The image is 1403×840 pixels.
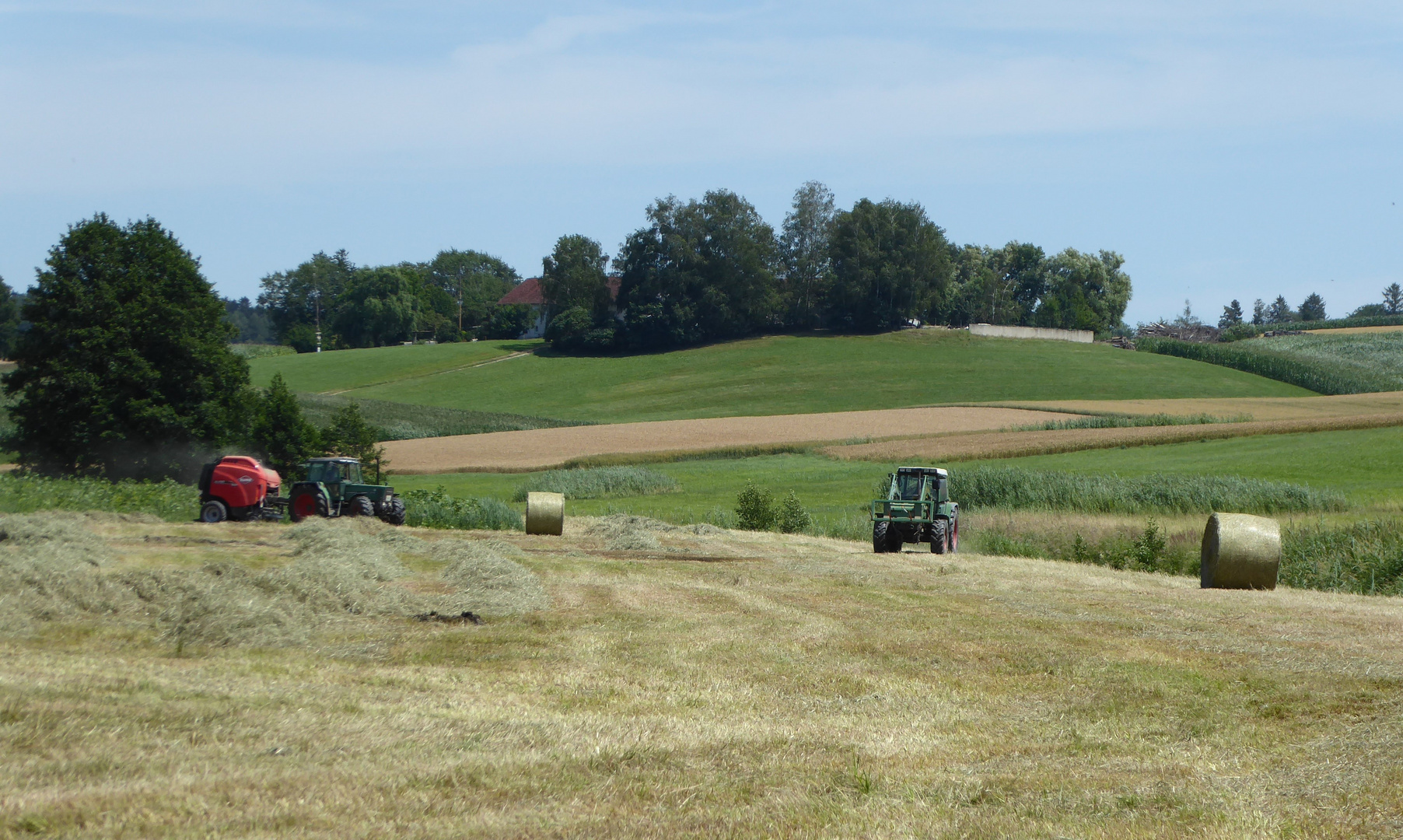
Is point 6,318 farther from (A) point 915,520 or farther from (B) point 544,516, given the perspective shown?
(A) point 915,520

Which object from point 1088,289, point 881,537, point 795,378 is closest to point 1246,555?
point 881,537

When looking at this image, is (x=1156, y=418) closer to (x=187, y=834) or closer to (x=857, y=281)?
(x=857, y=281)

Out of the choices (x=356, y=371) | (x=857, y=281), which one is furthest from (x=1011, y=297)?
(x=356, y=371)

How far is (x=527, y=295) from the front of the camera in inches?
6491

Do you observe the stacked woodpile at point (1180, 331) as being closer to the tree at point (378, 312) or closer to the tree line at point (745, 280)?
the tree line at point (745, 280)

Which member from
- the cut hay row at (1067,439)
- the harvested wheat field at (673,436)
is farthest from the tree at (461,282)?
the cut hay row at (1067,439)

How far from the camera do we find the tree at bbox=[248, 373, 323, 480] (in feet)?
139

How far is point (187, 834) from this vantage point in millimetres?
6012

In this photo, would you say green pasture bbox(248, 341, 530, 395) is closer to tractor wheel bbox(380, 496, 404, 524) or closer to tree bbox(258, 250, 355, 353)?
tree bbox(258, 250, 355, 353)

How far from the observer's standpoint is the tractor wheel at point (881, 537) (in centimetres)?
2405

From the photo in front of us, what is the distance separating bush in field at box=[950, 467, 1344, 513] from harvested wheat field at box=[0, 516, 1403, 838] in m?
12.8

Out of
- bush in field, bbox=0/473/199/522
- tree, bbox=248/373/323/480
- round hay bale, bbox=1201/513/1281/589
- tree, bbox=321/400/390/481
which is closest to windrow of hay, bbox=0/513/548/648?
A: bush in field, bbox=0/473/199/522

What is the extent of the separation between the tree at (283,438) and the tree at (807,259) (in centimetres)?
7438

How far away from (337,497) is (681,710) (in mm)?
20708
